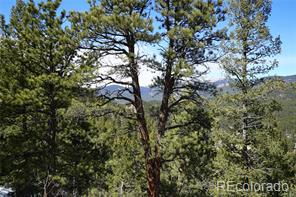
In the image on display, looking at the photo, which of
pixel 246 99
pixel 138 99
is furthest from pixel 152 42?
pixel 246 99

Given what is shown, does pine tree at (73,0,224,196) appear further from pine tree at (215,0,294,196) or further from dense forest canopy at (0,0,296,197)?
pine tree at (215,0,294,196)

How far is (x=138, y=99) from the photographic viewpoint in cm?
1303

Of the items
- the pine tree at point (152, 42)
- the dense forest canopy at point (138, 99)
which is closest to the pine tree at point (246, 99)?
the dense forest canopy at point (138, 99)

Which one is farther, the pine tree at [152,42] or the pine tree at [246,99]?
the pine tree at [246,99]

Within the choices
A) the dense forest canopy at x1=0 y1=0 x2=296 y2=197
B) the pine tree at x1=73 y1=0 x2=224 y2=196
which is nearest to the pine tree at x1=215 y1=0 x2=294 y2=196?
the dense forest canopy at x1=0 y1=0 x2=296 y2=197

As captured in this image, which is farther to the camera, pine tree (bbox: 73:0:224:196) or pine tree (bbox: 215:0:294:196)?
pine tree (bbox: 215:0:294:196)

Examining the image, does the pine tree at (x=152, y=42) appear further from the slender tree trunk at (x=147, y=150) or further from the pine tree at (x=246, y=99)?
the pine tree at (x=246, y=99)

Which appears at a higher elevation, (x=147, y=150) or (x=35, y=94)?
(x=35, y=94)

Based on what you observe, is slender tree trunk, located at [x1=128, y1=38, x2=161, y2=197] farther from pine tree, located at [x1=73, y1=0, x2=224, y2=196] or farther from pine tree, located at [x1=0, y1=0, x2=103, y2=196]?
pine tree, located at [x1=0, y1=0, x2=103, y2=196]

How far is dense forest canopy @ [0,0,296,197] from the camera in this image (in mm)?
11945

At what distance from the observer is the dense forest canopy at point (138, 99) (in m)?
11.9

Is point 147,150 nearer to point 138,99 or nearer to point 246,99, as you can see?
point 138,99

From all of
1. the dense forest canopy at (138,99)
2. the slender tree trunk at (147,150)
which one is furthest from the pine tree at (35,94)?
the slender tree trunk at (147,150)

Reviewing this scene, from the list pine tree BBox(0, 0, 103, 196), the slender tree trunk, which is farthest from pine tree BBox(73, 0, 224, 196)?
pine tree BBox(0, 0, 103, 196)
